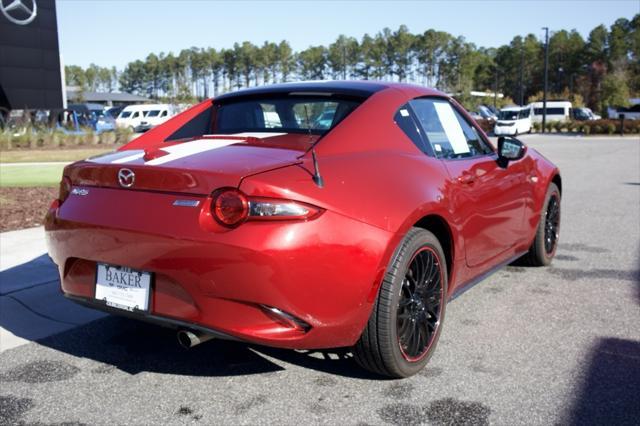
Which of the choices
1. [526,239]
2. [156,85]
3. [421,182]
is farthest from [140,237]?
[156,85]

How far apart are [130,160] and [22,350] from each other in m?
1.49

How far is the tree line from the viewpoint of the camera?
287 ft

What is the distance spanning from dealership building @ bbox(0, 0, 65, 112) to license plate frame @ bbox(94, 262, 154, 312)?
35270 mm

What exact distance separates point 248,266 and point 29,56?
3663 centimetres

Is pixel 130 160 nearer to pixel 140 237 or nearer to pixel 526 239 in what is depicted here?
pixel 140 237

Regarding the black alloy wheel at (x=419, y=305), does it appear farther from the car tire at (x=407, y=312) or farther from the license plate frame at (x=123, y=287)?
the license plate frame at (x=123, y=287)

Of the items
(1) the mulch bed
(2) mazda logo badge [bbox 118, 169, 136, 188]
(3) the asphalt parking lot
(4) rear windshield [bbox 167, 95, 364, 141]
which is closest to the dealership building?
(1) the mulch bed

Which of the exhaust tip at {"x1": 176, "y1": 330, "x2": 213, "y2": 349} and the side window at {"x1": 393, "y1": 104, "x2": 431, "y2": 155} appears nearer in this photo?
the exhaust tip at {"x1": 176, "y1": 330, "x2": 213, "y2": 349}

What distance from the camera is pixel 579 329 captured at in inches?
155

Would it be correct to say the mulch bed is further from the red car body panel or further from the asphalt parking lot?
the red car body panel

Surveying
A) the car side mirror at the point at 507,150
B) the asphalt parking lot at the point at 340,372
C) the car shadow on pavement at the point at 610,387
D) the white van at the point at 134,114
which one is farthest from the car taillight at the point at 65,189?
the white van at the point at 134,114

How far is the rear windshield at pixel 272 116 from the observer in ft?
11.4

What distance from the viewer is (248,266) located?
8.45ft

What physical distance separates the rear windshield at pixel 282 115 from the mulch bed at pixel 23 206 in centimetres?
411
